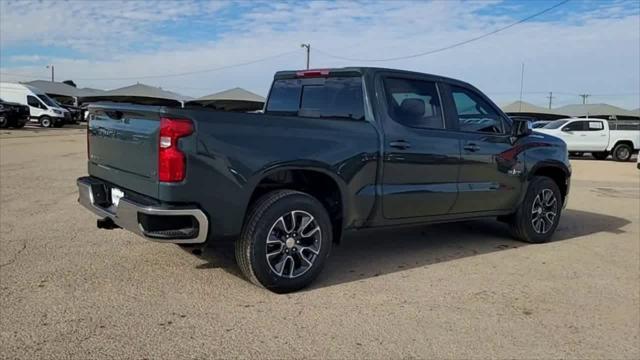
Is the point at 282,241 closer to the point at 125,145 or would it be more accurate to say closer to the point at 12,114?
the point at 125,145

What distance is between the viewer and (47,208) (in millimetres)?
7930

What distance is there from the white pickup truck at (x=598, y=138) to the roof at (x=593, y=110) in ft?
64.4

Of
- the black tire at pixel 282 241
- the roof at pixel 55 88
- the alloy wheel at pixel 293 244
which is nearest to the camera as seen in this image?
the black tire at pixel 282 241

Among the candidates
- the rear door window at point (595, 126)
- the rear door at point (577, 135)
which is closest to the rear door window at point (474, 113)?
the rear door at point (577, 135)

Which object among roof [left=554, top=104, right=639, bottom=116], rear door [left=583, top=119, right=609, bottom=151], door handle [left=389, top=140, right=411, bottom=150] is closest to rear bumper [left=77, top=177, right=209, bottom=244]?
door handle [left=389, top=140, right=411, bottom=150]

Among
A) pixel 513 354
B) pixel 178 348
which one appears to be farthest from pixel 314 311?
pixel 513 354

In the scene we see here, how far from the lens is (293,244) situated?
482 centimetres

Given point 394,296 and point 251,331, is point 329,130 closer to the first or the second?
point 394,296

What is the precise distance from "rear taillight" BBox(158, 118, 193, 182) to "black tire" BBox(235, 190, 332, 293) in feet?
2.37

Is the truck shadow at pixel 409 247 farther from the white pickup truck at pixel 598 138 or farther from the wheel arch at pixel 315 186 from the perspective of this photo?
the white pickup truck at pixel 598 138

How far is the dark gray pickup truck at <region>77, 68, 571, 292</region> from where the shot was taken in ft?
14.0

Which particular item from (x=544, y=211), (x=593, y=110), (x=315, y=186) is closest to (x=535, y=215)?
(x=544, y=211)

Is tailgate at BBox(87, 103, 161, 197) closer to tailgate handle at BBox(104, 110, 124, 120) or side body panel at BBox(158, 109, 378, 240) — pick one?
tailgate handle at BBox(104, 110, 124, 120)

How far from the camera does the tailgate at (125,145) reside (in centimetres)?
433
